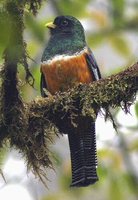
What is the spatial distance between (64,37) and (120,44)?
16.9 inches

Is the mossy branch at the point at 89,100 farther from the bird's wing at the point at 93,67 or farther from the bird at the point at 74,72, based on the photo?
the bird's wing at the point at 93,67

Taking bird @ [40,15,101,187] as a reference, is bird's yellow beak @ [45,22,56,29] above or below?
above

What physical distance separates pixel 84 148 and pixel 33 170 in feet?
1.10

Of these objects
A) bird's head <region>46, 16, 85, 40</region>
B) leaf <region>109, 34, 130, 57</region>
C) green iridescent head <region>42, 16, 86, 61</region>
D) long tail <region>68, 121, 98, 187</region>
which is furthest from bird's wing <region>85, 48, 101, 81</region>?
long tail <region>68, 121, 98, 187</region>

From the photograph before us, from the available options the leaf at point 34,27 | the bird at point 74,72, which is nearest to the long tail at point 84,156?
the bird at point 74,72

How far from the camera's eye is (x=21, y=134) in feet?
10.3

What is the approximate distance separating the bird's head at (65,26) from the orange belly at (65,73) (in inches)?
18.1

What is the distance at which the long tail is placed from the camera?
11.2 ft

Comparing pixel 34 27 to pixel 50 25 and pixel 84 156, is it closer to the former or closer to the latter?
pixel 84 156

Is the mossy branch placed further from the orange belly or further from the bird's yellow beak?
the bird's yellow beak

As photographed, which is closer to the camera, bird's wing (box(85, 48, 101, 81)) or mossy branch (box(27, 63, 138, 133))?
mossy branch (box(27, 63, 138, 133))

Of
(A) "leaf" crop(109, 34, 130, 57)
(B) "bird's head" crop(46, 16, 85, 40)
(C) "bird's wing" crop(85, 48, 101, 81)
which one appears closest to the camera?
(C) "bird's wing" crop(85, 48, 101, 81)

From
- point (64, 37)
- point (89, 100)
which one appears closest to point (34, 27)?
point (89, 100)

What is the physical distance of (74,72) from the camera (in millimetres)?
3912
